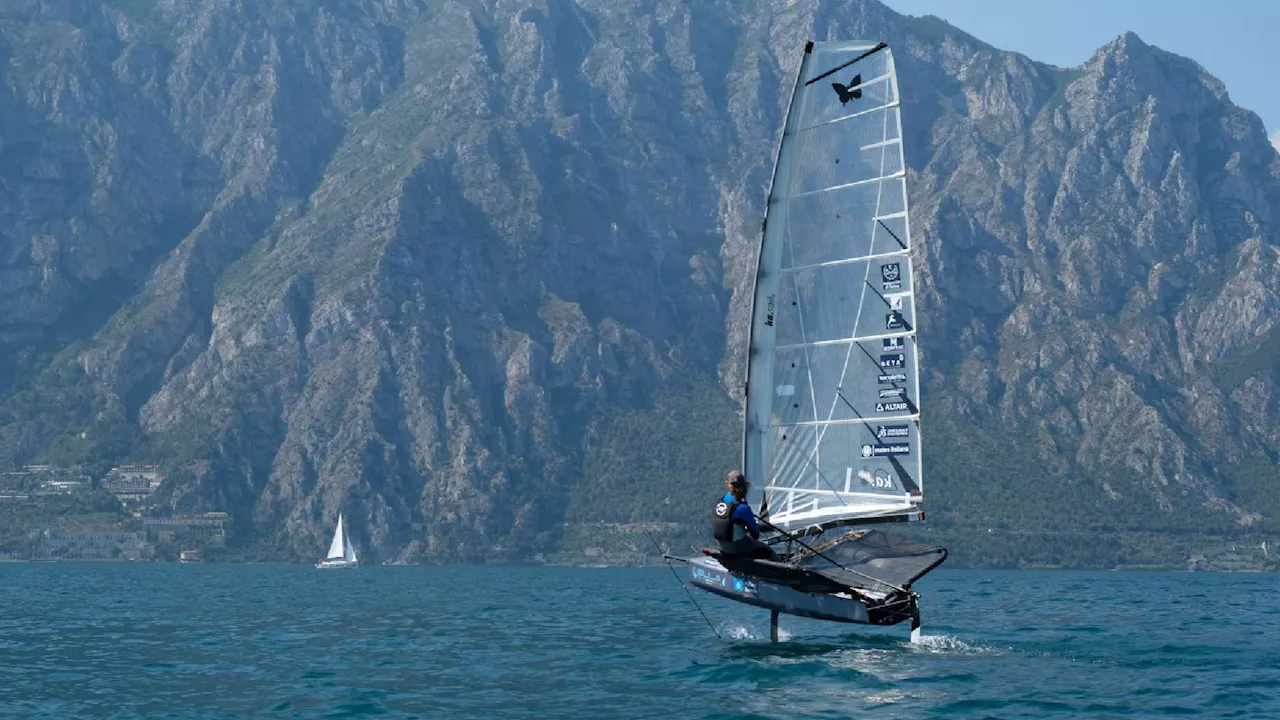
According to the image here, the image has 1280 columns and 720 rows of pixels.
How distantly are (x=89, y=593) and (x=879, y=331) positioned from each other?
64767 millimetres

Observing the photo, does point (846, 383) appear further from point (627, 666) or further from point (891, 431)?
point (627, 666)

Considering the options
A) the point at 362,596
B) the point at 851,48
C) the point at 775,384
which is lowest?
the point at 362,596

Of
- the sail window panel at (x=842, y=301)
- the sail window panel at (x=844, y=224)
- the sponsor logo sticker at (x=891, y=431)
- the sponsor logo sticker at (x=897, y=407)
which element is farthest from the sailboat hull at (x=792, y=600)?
the sail window panel at (x=844, y=224)

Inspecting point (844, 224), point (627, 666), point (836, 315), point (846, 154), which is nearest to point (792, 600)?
point (627, 666)

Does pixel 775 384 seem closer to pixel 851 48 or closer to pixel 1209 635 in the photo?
pixel 851 48

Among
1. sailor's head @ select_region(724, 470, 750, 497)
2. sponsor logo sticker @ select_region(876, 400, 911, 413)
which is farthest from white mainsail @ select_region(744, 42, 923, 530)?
sailor's head @ select_region(724, 470, 750, 497)

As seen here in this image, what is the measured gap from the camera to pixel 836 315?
148 ft

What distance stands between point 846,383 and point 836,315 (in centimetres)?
212

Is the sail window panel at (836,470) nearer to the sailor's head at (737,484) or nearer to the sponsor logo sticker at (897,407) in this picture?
the sponsor logo sticker at (897,407)

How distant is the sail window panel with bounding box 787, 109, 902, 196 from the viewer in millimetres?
45375

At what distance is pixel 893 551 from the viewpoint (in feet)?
145

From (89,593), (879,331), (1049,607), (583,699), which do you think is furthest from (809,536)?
(89,593)

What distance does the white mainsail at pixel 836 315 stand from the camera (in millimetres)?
44531

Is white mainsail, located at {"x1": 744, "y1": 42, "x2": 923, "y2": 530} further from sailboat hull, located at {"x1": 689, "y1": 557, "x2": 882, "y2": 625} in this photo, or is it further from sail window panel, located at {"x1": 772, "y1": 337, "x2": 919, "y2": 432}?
sailboat hull, located at {"x1": 689, "y1": 557, "x2": 882, "y2": 625}
